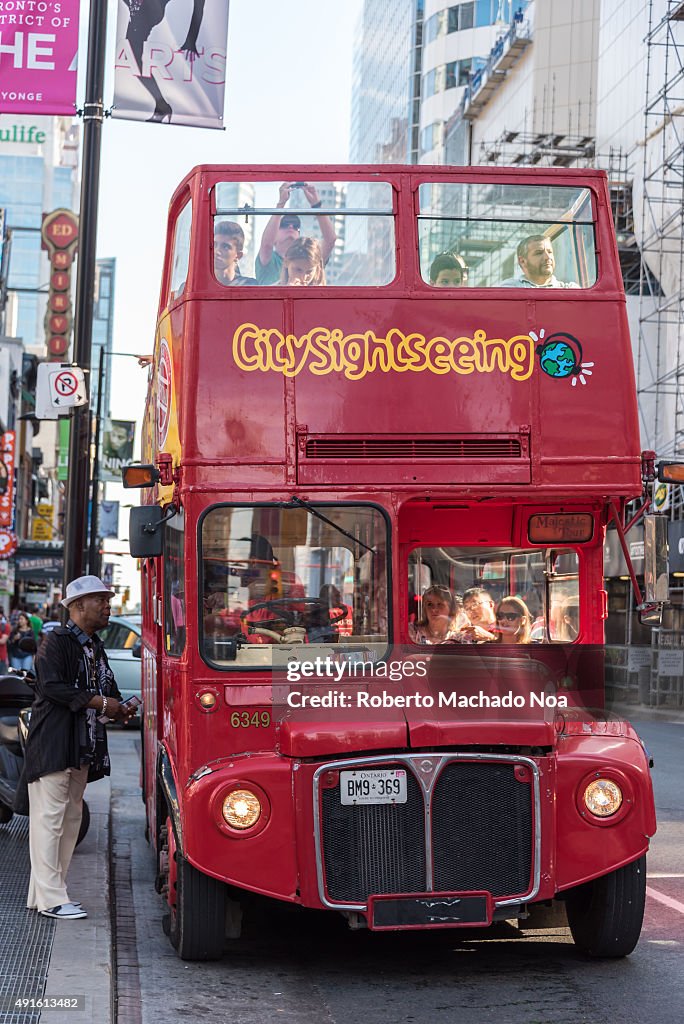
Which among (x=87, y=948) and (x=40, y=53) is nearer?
(x=87, y=948)

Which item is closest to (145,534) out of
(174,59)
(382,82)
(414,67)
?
(174,59)

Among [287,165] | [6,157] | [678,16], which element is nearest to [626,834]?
[287,165]

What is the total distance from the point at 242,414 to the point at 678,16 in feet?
105

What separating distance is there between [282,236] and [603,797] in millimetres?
3389

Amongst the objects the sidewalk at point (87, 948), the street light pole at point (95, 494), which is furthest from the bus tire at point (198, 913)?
the street light pole at point (95, 494)

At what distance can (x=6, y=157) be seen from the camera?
14638cm

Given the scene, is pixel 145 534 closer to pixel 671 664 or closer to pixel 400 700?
pixel 400 700

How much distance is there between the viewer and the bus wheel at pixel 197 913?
7.39 metres

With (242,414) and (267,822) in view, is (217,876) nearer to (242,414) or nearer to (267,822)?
(267,822)

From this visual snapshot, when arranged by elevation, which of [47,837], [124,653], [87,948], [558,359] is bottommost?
[87,948]

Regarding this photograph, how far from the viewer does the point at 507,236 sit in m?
8.58

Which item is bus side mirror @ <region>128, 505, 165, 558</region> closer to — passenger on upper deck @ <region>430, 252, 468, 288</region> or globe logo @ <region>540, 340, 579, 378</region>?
passenger on upper deck @ <region>430, 252, 468, 288</region>

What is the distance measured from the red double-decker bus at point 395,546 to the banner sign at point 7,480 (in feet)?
124

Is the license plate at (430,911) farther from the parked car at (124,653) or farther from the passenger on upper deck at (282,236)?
the parked car at (124,653)
